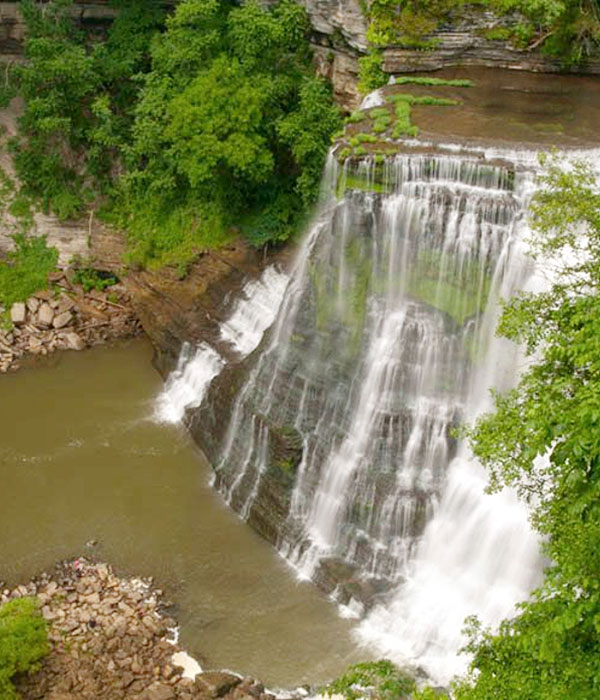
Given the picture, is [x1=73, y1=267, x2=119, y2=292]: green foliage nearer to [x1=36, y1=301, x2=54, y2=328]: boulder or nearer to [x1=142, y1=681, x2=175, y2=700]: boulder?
[x1=36, y1=301, x2=54, y2=328]: boulder

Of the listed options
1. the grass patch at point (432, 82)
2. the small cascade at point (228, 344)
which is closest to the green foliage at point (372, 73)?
the grass patch at point (432, 82)

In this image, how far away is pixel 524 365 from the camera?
53.5ft

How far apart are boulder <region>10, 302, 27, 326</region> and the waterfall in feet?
34.8

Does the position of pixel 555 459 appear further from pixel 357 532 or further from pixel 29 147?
pixel 29 147

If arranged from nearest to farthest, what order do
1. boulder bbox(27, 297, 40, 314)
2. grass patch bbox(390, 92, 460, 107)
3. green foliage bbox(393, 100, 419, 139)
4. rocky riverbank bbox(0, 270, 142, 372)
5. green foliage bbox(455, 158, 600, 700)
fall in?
green foliage bbox(455, 158, 600, 700), green foliage bbox(393, 100, 419, 139), grass patch bbox(390, 92, 460, 107), rocky riverbank bbox(0, 270, 142, 372), boulder bbox(27, 297, 40, 314)

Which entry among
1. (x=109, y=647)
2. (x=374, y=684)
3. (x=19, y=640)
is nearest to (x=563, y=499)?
(x=374, y=684)

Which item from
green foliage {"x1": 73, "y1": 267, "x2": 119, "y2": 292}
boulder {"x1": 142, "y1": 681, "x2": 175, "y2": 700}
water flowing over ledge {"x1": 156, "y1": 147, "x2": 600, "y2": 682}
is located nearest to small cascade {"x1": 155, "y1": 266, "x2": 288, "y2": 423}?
water flowing over ledge {"x1": 156, "y1": 147, "x2": 600, "y2": 682}

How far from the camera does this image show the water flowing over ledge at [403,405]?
1631cm

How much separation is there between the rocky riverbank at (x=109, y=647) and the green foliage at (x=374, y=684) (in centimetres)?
218

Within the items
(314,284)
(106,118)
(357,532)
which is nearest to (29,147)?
(106,118)

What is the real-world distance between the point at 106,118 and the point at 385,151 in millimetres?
10869

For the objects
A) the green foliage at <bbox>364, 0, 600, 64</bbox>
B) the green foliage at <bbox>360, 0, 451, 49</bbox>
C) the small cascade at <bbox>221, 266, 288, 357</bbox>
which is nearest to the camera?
the green foliage at <bbox>364, 0, 600, 64</bbox>

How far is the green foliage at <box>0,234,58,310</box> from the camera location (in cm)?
2708

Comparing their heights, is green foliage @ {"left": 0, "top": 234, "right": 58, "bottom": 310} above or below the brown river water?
above
